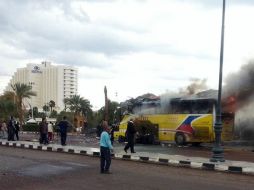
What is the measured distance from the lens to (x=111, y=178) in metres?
13.0

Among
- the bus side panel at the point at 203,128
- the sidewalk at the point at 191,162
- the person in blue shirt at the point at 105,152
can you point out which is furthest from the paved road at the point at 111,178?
the bus side panel at the point at 203,128

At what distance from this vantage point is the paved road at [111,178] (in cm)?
1149

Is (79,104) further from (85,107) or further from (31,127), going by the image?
(31,127)

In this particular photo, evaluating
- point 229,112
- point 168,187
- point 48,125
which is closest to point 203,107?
point 229,112

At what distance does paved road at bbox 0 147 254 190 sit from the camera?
11487 mm

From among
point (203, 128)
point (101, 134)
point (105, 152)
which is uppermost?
point (101, 134)

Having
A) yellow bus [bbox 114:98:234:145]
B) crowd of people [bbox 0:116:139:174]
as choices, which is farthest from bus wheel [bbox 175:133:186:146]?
crowd of people [bbox 0:116:139:174]

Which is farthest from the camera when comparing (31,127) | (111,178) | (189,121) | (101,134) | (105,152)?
(31,127)

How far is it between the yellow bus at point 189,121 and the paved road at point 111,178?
12.1m

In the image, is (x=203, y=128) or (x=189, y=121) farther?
(x=189, y=121)

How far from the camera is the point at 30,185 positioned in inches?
455

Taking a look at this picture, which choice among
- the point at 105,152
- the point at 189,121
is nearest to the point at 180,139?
the point at 189,121

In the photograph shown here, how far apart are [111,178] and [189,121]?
16986 millimetres

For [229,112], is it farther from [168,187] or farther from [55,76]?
[55,76]
